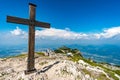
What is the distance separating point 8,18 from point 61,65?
710 cm

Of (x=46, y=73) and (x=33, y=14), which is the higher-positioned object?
(x=33, y=14)

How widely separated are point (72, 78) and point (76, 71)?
1.29m

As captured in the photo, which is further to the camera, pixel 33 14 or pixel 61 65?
pixel 61 65

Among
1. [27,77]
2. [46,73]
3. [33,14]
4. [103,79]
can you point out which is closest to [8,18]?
Result: [33,14]

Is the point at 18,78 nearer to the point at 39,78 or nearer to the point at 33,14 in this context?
the point at 39,78

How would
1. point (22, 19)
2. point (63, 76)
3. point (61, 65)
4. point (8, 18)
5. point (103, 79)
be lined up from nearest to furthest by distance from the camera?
point (8, 18) → point (22, 19) → point (63, 76) → point (61, 65) → point (103, 79)

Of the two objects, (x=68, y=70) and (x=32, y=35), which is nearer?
(x=32, y=35)

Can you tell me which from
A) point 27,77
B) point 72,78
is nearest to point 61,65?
point 72,78

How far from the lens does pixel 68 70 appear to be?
16328mm

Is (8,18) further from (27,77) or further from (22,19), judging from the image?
(27,77)

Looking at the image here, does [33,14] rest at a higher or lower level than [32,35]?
higher

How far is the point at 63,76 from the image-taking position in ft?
51.5

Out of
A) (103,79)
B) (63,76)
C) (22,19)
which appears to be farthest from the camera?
(103,79)

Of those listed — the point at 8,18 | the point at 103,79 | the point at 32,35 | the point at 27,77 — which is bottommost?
the point at 103,79
